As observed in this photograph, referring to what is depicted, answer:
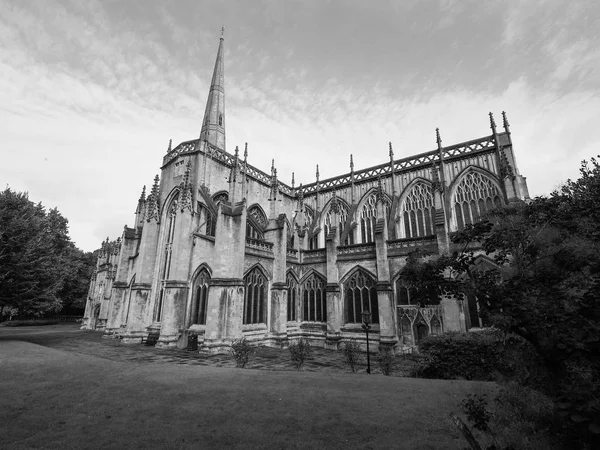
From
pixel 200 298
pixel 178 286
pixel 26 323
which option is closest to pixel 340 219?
pixel 200 298

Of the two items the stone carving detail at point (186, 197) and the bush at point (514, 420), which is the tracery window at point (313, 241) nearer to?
the stone carving detail at point (186, 197)

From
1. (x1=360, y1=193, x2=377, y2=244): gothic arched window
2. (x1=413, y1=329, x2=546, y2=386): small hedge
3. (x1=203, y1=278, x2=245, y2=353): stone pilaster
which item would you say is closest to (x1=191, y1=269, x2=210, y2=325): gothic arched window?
(x1=203, y1=278, x2=245, y2=353): stone pilaster

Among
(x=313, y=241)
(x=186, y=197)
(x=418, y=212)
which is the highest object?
(x=418, y=212)

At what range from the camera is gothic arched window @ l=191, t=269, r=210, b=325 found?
18.8 m

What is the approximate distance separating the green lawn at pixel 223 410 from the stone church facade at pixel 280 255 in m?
7.97

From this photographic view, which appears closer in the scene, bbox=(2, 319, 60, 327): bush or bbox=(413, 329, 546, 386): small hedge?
bbox=(413, 329, 546, 386): small hedge

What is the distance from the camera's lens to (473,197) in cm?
2250

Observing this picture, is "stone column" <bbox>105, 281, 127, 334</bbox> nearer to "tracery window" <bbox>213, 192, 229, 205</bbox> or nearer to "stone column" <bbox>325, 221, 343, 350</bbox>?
"tracery window" <bbox>213, 192, 229, 205</bbox>

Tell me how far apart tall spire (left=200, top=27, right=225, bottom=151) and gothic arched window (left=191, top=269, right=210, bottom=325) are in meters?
15.3

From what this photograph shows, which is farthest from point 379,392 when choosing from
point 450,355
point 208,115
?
point 208,115

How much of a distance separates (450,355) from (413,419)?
6.78m

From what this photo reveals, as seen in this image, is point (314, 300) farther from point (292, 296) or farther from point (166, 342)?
point (166, 342)

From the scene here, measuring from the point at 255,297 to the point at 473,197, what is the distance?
59.3ft

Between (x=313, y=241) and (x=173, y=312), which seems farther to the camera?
(x=313, y=241)
